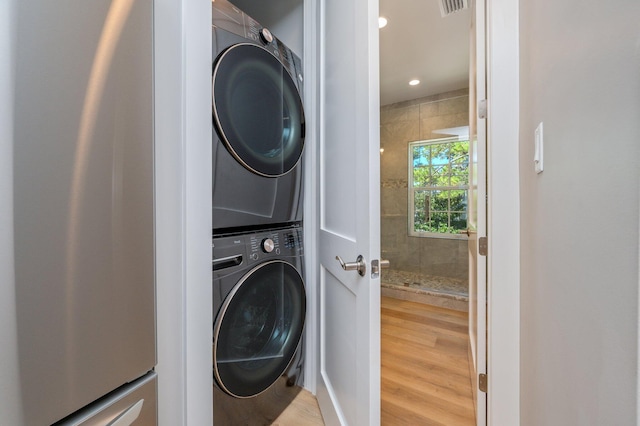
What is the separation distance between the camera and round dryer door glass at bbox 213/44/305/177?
97 cm

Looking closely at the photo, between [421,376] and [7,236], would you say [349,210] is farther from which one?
[421,376]

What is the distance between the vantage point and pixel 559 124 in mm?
546

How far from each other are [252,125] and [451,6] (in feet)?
6.26

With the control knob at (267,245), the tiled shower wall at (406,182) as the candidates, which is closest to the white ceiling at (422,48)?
the tiled shower wall at (406,182)

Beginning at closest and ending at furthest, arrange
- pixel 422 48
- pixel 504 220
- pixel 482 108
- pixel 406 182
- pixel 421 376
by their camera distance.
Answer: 1. pixel 504 220
2. pixel 482 108
3. pixel 421 376
4. pixel 422 48
5. pixel 406 182

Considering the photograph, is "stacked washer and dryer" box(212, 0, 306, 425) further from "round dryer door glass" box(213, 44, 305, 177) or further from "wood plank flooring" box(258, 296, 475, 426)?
"wood plank flooring" box(258, 296, 475, 426)

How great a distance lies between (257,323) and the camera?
1141 mm

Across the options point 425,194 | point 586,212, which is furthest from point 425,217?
point 586,212

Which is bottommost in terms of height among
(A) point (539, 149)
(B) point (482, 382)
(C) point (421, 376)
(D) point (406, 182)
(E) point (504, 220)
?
(C) point (421, 376)

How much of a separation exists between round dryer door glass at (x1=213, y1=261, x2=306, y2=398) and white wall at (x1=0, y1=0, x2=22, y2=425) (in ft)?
1.90

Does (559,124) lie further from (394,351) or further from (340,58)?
(394,351)

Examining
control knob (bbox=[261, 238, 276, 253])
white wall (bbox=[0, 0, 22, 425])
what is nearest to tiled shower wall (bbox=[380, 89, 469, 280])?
control knob (bbox=[261, 238, 276, 253])

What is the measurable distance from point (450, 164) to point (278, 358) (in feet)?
11.5

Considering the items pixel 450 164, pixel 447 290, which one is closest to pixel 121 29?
pixel 447 290
